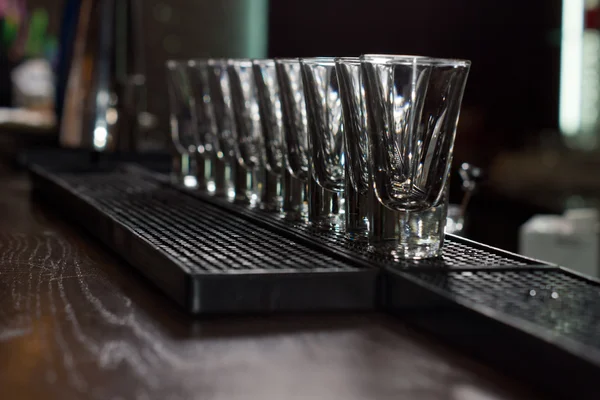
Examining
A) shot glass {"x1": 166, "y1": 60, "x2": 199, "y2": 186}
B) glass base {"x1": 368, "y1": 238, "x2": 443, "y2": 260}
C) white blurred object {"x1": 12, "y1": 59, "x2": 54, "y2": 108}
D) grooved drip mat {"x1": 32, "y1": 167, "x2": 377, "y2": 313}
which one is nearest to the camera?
grooved drip mat {"x1": 32, "y1": 167, "x2": 377, "y2": 313}

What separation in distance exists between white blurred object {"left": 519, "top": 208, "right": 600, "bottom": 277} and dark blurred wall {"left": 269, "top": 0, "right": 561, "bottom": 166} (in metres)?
1.07

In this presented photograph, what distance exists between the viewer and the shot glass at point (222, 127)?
1.27 metres

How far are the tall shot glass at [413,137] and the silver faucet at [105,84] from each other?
1.34 m

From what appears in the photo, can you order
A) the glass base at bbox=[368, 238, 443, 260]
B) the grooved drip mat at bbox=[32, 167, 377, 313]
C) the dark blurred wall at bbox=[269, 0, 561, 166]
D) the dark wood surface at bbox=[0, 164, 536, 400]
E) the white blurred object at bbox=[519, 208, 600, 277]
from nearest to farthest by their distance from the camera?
the dark wood surface at bbox=[0, 164, 536, 400] → the grooved drip mat at bbox=[32, 167, 377, 313] → the glass base at bbox=[368, 238, 443, 260] → the white blurred object at bbox=[519, 208, 600, 277] → the dark blurred wall at bbox=[269, 0, 561, 166]

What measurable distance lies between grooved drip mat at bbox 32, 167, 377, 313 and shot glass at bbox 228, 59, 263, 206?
0.06m

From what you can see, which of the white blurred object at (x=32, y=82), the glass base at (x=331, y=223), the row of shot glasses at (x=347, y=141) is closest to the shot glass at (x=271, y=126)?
the row of shot glasses at (x=347, y=141)

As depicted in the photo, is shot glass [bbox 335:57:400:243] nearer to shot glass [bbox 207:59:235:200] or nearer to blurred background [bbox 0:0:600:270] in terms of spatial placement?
shot glass [bbox 207:59:235:200]

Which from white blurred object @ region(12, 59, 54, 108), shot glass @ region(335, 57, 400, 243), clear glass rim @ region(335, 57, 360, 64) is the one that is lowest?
shot glass @ region(335, 57, 400, 243)

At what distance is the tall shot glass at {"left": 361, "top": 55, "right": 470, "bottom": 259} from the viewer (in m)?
0.80

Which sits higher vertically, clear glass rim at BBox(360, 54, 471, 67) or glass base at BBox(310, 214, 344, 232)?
clear glass rim at BBox(360, 54, 471, 67)

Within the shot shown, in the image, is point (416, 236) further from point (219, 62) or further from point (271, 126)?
point (219, 62)

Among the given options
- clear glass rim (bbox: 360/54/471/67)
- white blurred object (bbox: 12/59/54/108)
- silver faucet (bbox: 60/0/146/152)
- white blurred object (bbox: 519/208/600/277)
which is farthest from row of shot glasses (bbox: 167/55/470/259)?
white blurred object (bbox: 12/59/54/108)

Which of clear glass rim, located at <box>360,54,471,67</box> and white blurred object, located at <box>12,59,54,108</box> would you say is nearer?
clear glass rim, located at <box>360,54,471,67</box>

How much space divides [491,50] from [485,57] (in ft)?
0.13
